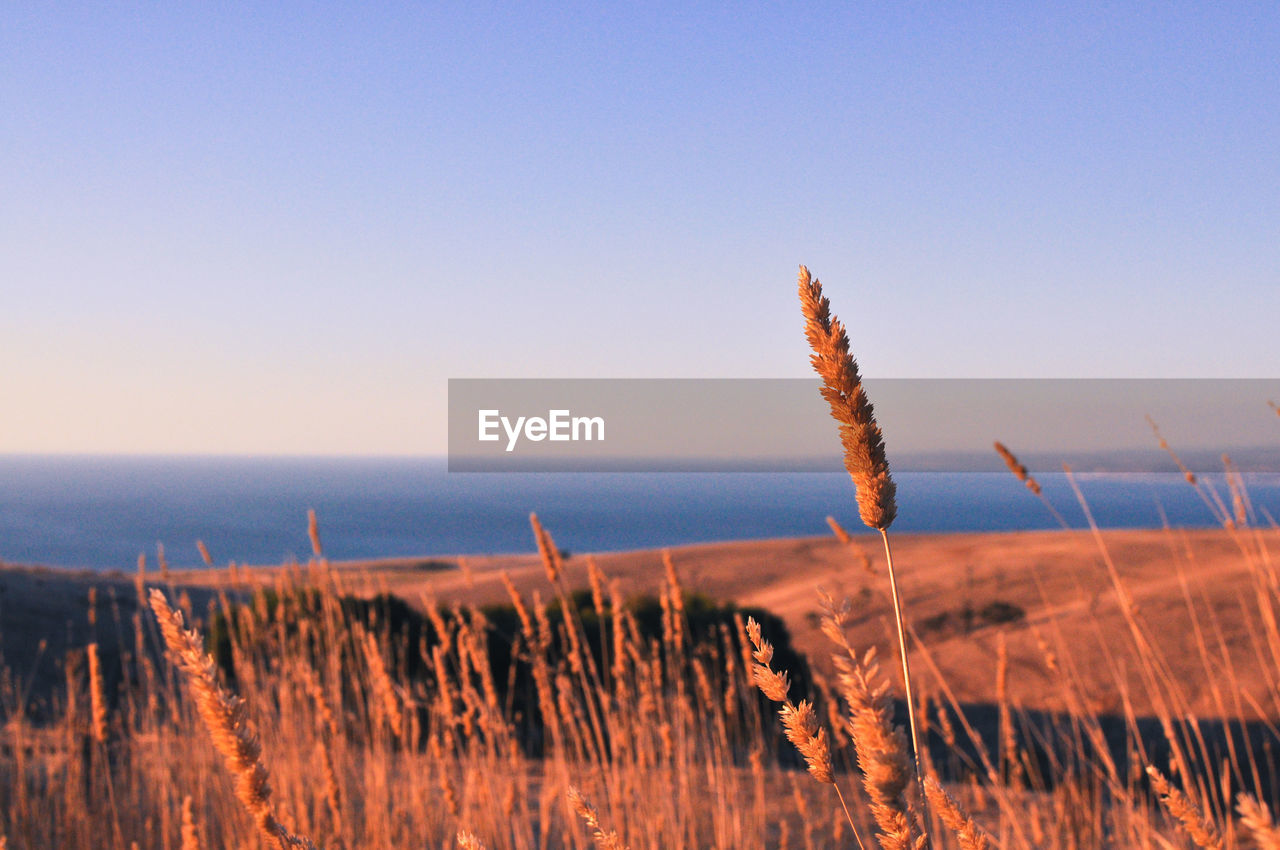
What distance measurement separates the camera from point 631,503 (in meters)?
110

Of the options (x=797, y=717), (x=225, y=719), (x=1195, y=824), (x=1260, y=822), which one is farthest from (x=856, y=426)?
(x=225, y=719)

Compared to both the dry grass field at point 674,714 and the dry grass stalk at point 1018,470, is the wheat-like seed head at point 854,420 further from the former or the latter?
the dry grass stalk at point 1018,470

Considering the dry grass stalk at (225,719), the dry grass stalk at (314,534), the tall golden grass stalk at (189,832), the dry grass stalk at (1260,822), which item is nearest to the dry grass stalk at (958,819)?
the dry grass stalk at (1260,822)

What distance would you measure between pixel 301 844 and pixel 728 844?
2.62 m

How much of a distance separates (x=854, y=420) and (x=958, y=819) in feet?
1.28

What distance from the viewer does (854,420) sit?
0.71 m

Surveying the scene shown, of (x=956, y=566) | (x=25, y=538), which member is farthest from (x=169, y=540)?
(x=956, y=566)

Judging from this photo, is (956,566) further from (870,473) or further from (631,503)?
(631,503)

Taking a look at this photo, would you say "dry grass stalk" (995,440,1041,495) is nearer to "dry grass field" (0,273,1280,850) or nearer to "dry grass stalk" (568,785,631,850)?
"dry grass field" (0,273,1280,850)

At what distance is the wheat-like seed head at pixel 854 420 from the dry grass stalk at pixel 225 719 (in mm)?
602

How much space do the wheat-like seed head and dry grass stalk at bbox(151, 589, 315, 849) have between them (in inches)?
23.7

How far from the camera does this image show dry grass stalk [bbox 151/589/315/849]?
86 centimetres

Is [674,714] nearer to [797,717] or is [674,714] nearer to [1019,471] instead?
[1019,471]

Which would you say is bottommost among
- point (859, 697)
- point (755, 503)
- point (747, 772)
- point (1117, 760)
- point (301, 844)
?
point (1117, 760)
